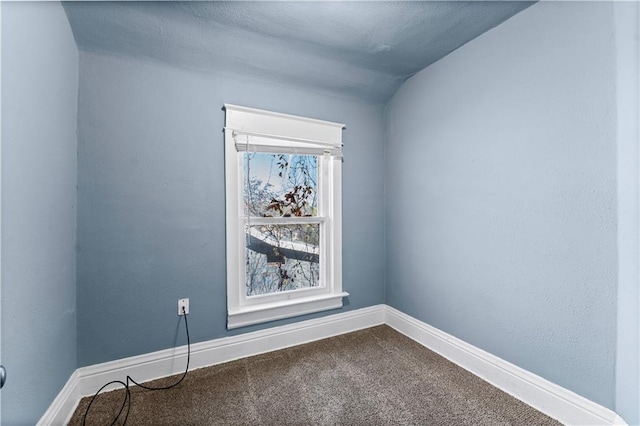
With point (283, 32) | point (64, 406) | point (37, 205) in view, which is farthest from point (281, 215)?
point (64, 406)

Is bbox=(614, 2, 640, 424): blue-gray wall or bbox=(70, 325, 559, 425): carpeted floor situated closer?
bbox=(614, 2, 640, 424): blue-gray wall

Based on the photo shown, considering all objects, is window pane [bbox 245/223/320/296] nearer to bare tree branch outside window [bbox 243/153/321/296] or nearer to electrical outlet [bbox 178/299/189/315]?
bare tree branch outside window [bbox 243/153/321/296]

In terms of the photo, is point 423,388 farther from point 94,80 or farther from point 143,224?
point 94,80

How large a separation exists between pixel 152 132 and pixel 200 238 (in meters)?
0.80

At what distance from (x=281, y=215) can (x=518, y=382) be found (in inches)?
78.0

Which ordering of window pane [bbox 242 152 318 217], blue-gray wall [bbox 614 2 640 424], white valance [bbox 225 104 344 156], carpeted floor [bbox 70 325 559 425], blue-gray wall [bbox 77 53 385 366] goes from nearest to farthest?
blue-gray wall [bbox 614 2 640 424]
carpeted floor [bbox 70 325 559 425]
blue-gray wall [bbox 77 53 385 366]
white valance [bbox 225 104 344 156]
window pane [bbox 242 152 318 217]

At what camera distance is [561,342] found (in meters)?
1.52

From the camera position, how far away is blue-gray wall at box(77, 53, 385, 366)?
1758 millimetres

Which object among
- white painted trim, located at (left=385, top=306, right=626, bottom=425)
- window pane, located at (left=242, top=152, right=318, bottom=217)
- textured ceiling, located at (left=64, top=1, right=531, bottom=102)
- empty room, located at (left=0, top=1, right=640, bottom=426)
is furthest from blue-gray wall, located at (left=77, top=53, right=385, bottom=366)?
white painted trim, located at (left=385, top=306, right=626, bottom=425)

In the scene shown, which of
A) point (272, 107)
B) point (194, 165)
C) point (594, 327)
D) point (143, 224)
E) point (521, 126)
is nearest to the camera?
point (594, 327)

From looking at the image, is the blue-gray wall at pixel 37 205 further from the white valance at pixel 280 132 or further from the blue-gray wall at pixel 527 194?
the blue-gray wall at pixel 527 194

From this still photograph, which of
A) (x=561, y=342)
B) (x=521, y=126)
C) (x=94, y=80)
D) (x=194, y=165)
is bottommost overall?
(x=561, y=342)

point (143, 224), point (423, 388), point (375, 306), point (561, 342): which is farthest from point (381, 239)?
point (143, 224)

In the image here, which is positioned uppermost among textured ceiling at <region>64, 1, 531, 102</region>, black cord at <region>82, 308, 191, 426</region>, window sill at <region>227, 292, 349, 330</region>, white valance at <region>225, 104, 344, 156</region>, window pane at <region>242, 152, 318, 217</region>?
textured ceiling at <region>64, 1, 531, 102</region>
